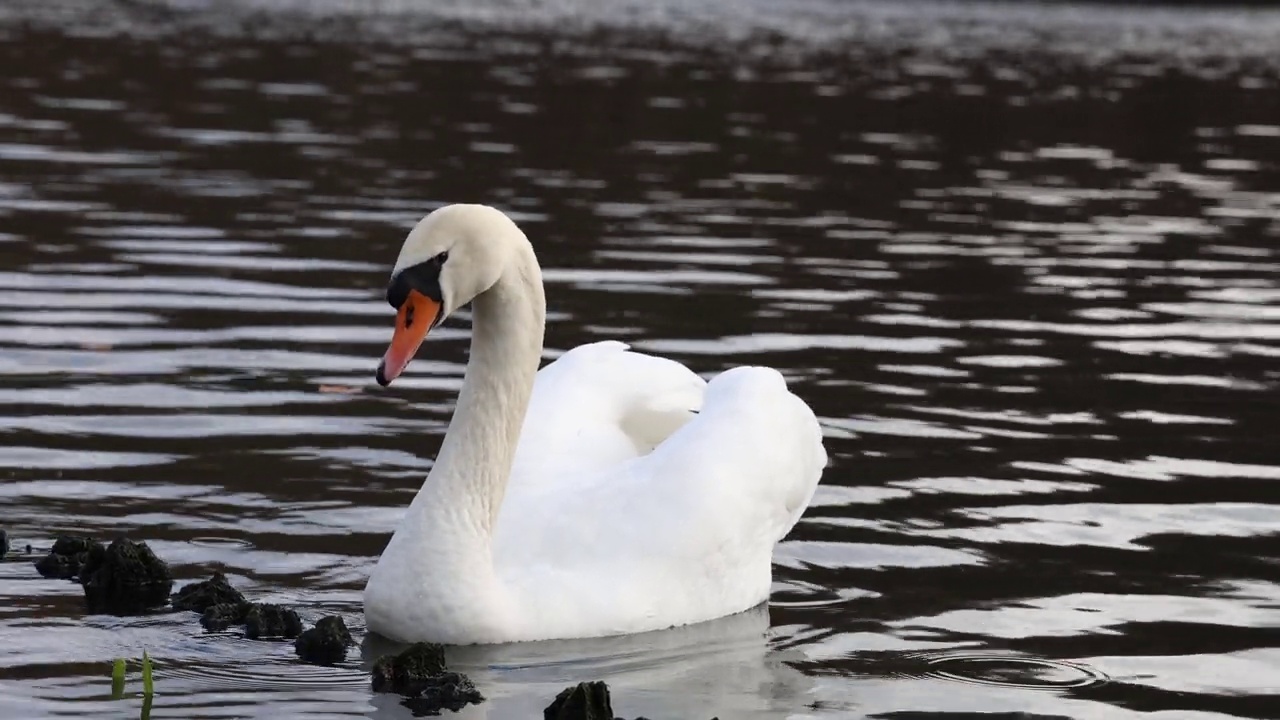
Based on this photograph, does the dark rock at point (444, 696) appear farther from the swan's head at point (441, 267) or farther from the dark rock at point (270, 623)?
the swan's head at point (441, 267)

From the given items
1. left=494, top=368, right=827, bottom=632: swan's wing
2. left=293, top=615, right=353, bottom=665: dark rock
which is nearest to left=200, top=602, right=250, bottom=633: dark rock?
left=293, top=615, right=353, bottom=665: dark rock

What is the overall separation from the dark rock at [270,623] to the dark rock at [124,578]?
1.67 ft

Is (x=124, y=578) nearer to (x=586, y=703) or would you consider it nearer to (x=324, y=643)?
(x=324, y=643)

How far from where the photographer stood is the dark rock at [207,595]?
757 cm

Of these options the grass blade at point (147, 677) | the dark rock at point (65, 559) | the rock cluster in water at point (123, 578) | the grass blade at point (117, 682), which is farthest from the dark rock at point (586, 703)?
the dark rock at point (65, 559)

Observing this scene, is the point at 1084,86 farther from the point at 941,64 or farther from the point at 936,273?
the point at 936,273

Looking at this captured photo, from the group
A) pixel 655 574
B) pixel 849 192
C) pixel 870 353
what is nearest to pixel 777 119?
pixel 849 192

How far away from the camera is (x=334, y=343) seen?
12.6m

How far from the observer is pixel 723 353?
41.5ft

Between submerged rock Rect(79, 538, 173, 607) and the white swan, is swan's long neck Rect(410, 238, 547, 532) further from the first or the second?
submerged rock Rect(79, 538, 173, 607)

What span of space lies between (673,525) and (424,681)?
1218mm

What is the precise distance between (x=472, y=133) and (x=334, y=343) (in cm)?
1178

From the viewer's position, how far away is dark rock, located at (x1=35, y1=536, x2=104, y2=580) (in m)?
8.06

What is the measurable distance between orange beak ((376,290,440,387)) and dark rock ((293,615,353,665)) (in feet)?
2.66
